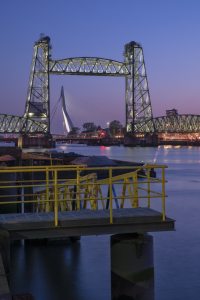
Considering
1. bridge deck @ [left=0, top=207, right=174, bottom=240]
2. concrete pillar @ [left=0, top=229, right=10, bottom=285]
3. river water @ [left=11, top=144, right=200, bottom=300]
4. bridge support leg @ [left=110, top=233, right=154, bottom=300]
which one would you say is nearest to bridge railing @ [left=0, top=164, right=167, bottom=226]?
bridge deck @ [left=0, top=207, right=174, bottom=240]

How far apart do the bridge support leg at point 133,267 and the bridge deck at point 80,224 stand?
0.97ft

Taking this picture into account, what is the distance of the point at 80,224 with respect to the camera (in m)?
8.18

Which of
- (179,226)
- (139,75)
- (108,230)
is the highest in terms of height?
(139,75)

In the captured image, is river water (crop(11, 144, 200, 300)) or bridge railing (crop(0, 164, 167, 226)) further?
river water (crop(11, 144, 200, 300))

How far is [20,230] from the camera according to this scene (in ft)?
25.9

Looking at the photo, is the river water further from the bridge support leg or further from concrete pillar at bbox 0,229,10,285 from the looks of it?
concrete pillar at bbox 0,229,10,285

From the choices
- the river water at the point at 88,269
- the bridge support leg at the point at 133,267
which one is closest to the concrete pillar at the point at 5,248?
the bridge support leg at the point at 133,267

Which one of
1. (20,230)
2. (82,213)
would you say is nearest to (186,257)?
(82,213)

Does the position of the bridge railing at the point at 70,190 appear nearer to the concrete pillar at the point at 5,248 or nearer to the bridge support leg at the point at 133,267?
the bridge support leg at the point at 133,267

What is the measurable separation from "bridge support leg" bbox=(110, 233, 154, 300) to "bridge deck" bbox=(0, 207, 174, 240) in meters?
0.30

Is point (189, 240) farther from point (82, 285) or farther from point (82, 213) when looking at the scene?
point (82, 213)

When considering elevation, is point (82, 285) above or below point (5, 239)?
below

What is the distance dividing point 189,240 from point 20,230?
1022 cm

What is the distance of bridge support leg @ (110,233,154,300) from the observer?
310 inches
